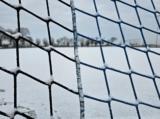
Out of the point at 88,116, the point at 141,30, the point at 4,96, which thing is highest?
the point at 4,96

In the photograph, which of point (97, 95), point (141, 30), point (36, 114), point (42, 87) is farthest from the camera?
point (42, 87)

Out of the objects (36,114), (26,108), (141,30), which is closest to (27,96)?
(26,108)

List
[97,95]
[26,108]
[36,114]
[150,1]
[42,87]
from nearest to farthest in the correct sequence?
[150,1]
[36,114]
[26,108]
[97,95]
[42,87]

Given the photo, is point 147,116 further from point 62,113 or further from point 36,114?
point 36,114

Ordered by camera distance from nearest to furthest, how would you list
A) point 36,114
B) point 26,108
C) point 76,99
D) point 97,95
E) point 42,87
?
point 36,114
point 26,108
point 76,99
point 97,95
point 42,87

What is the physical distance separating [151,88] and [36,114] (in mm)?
1923

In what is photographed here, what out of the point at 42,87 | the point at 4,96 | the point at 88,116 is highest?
the point at 42,87

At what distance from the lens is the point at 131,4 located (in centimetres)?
138

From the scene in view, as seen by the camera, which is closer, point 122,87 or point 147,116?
point 147,116

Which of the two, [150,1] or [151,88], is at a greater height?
[151,88]

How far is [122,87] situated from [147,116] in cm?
117

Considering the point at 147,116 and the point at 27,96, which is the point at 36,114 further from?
the point at 147,116

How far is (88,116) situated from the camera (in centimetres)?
192

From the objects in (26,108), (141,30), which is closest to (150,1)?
(141,30)
